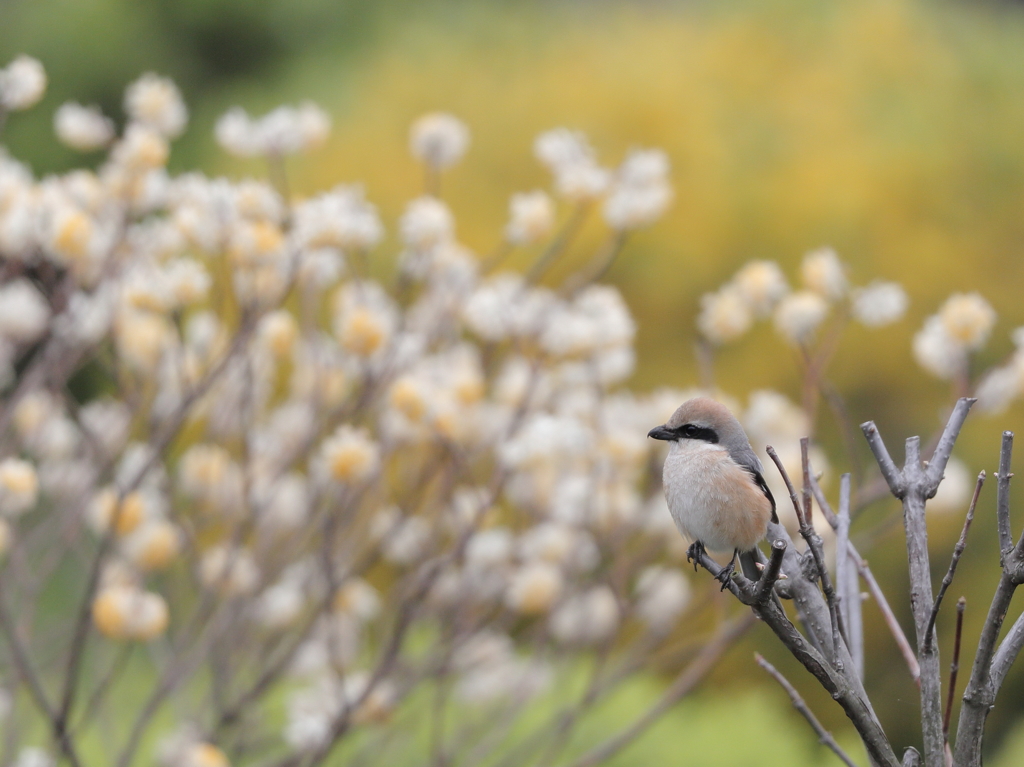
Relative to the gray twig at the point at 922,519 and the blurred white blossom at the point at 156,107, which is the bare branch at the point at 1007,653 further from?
the blurred white blossom at the point at 156,107

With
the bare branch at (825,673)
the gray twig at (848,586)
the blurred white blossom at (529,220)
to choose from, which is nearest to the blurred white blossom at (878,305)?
the blurred white blossom at (529,220)

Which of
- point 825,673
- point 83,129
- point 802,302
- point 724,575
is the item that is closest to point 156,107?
point 83,129

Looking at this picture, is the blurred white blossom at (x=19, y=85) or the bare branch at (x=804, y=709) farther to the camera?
the blurred white blossom at (x=19, y=85)

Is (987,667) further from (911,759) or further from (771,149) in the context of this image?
(771,149)

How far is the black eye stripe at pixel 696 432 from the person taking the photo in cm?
104

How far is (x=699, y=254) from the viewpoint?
4.51 meters

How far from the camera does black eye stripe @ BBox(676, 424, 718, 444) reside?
1043 mm

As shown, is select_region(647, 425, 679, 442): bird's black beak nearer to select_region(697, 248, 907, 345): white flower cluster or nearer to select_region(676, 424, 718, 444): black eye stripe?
select_region(676, 424, 718, 444): black eye stripe

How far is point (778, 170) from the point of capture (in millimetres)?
4738

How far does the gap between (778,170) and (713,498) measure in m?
3.98

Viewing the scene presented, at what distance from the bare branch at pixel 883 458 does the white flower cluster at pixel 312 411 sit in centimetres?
116

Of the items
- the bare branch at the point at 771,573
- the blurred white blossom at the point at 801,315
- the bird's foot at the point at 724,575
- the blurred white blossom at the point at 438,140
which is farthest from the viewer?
the blurred white blossom at the point at 438,140

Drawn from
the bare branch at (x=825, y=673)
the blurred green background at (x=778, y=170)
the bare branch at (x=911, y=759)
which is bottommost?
the bare branch at (x=911, y=759)

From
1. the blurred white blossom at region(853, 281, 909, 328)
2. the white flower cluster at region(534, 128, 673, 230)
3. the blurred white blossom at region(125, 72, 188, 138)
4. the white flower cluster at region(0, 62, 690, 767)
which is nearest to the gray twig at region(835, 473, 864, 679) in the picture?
the white flower cluster at region(0, 62, 690, 767)
